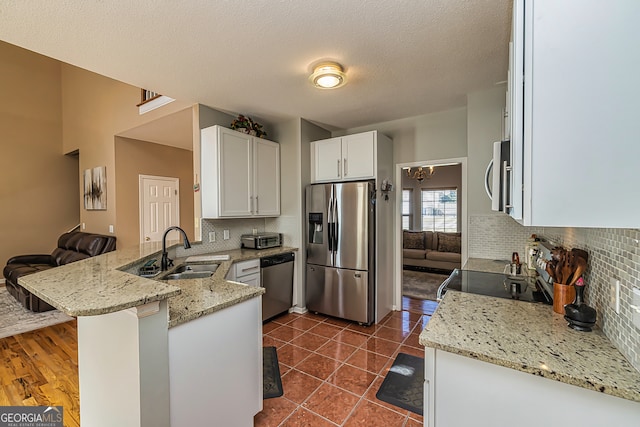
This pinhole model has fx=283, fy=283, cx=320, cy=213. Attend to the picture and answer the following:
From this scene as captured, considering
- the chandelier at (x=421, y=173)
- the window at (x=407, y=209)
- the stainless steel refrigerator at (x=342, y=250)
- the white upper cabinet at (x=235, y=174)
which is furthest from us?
the window at (x=407, y=209)

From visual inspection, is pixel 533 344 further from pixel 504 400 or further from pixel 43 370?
pixel 43 370

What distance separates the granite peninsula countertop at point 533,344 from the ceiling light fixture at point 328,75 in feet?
5.99

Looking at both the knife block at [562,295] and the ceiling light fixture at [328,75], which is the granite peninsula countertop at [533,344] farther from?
the ceiling light fixture at [328,75]

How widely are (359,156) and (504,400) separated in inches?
108

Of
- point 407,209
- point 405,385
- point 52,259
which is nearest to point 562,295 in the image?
point 405,385

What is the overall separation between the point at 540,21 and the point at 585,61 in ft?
0.58

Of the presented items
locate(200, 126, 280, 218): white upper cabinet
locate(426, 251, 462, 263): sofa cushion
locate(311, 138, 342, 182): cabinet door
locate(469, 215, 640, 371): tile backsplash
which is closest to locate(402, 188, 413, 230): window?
locate(426, 251, 462, 263): sofa cushion

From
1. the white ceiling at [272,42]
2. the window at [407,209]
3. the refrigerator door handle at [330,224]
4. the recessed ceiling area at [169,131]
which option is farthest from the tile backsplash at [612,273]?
the window at [407,209]

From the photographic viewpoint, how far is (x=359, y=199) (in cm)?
320

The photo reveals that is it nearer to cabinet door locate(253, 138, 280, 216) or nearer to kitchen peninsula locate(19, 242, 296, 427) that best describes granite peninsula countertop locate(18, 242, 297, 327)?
kitchen peninsula locate(19, 242, 296, 427)

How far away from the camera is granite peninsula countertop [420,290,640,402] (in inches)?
→ 34.1

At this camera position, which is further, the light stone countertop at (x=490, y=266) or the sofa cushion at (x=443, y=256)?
the sofa cushion at (x=443, y=256)

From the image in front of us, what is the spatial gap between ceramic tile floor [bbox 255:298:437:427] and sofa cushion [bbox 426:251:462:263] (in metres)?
2.14

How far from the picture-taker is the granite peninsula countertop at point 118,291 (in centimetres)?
101
